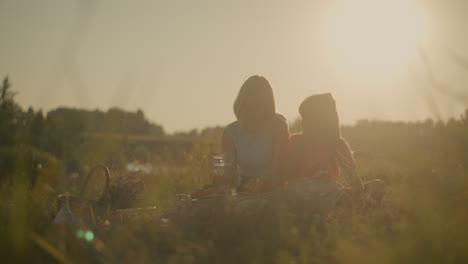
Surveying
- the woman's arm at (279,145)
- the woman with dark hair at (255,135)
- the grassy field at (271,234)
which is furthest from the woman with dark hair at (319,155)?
the grassy field at (271,234)

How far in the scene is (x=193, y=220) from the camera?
17.9ft

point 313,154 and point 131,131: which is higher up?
point 131,131

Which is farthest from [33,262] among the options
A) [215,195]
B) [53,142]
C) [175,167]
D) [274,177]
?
[53,142]

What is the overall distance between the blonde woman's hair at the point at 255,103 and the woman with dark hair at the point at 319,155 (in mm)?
427

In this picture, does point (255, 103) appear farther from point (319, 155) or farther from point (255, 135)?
point (319, 155)

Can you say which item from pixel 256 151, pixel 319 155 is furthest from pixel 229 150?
pixel 319 155

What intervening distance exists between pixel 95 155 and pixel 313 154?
2.60 meters

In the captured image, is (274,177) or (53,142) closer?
(274,177)

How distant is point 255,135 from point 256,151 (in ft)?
0.68

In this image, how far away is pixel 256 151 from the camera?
278 inches

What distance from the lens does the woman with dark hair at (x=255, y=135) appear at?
6855 mm

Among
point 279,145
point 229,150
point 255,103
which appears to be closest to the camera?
point 255,103

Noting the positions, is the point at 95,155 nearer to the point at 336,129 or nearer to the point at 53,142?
the point at 336,129

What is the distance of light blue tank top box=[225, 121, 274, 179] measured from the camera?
7039 mm
